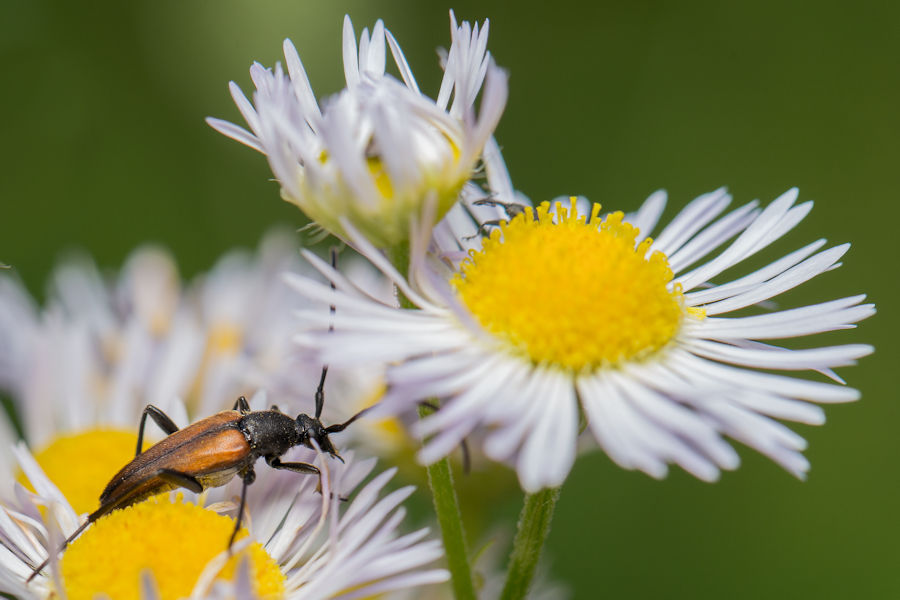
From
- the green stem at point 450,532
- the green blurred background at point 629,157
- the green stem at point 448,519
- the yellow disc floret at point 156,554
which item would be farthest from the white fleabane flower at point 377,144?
the green blurred background at point 629,157

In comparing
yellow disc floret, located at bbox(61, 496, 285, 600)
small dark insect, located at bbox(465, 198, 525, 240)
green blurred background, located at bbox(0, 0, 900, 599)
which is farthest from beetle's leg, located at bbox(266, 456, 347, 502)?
green blurred background, located at bbox(0, 0, 900, 599)

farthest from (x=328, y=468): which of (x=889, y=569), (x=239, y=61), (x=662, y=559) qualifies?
(x=889, y=569)

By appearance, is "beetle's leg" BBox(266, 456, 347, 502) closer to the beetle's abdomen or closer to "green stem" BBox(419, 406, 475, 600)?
the beetle's abdomen

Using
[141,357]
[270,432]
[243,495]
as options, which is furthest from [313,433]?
[141,357]

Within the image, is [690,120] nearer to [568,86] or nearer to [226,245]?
→ [568,86]

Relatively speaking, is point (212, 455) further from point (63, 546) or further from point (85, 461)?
point (85, 461)
